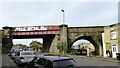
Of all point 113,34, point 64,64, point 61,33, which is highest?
point 61,33

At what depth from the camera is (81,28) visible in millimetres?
66750

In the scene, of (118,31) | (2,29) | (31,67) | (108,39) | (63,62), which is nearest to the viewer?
(63,62)

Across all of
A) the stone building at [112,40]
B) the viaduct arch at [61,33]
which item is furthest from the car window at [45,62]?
the viaduct arch at [61,33]

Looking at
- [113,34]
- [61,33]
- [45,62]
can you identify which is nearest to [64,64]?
[45,62]

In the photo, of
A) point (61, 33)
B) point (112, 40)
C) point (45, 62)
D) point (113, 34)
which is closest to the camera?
point (45, 62)

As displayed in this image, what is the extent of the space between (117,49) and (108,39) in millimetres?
5536

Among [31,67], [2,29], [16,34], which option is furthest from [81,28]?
[31,67]

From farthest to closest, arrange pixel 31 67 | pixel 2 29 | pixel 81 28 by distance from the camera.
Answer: pixel 2 29, pixel 81 28, pixel 31 67

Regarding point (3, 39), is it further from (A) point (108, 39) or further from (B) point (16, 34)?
(A) point (108, 39)

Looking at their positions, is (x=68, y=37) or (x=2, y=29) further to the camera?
(x=2, y=29)

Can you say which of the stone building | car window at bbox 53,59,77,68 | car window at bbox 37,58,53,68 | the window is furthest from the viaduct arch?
car window at bbox 53,59,77,68

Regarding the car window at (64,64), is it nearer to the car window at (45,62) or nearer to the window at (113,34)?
the car window at (45,62)

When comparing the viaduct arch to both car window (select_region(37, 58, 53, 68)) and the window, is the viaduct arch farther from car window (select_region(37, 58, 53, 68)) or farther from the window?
car window (select_region(37, 58, 53, 68))

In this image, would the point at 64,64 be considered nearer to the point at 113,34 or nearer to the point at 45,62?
the point at 45,62
